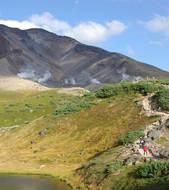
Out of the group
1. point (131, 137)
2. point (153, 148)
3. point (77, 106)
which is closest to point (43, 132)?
point (77, 106)

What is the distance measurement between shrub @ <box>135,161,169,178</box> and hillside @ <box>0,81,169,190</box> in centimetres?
463

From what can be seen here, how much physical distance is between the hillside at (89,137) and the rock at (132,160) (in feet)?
1.08

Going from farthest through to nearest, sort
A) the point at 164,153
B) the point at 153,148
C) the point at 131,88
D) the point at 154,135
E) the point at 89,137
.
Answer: the point at 131,88
the point at 89,137
the point at 154,135
the point at 153,148
the point at 164,153

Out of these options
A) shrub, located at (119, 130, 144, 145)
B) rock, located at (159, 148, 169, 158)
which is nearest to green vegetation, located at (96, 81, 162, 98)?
shrub, located at (119, 130, 144, 145)

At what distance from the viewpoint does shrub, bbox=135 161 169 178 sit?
47.7 m

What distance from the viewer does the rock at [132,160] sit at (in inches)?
2237

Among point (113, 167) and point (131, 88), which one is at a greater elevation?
point (131, 88)

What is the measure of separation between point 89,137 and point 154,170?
4589cm

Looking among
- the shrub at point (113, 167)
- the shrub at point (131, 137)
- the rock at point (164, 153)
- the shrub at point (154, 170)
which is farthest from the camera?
the shrub at point (131, 137)

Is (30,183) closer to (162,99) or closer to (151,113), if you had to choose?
(151,113)

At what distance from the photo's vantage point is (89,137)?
308 feet

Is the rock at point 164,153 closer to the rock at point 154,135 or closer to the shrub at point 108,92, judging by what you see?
the rock at point 154,135

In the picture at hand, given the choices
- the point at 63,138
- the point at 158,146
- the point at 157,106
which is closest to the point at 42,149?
the point at 63,138

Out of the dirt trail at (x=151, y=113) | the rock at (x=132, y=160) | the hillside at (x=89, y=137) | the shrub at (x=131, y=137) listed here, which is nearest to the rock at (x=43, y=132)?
the hillside at (x=89, y=137)
